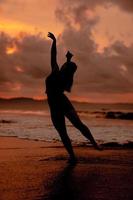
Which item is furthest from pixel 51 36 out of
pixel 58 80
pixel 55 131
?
pixel 55 131

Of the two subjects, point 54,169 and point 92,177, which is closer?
point 92,177

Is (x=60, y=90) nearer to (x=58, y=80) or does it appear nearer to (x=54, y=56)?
(x=58, y=80)

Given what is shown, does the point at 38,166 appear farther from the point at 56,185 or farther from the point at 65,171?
the point at 56,185

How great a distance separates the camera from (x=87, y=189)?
500 cm

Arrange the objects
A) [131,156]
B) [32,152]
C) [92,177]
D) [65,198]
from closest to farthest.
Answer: [65,198], [92,177], [131,156], [32,152]

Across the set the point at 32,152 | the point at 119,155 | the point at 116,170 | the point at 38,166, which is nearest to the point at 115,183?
the point at 116,170

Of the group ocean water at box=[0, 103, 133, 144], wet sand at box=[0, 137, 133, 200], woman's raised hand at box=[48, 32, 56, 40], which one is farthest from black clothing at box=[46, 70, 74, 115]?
ocean water at box=[0, 103, 133, 144]

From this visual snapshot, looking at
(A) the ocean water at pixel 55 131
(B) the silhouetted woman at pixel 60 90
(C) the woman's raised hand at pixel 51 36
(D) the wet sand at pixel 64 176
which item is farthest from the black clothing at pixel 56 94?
(A) the ocean water at pixel 55 131

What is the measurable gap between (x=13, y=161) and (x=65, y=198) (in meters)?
2.89

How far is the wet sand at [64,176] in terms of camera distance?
15.5 feet

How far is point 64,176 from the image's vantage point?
5.94 metres

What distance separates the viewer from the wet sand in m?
4.71

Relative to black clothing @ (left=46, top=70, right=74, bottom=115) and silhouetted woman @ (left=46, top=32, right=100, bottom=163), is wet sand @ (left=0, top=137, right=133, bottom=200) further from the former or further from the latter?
black clothing @ (left=46, top=70, right=74, bottom=115)

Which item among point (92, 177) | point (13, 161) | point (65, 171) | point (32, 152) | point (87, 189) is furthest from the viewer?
point (32, 152)
